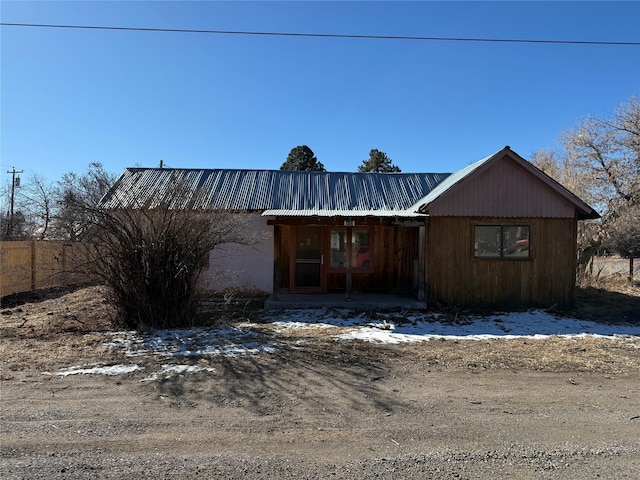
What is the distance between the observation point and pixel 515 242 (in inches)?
450

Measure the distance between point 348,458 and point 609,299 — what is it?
1321 cm

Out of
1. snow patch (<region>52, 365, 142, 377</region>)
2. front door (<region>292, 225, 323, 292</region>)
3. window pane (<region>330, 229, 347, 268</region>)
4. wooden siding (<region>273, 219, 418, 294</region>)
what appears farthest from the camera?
wooden siding (<region>273, 219, 418, 294</region>)

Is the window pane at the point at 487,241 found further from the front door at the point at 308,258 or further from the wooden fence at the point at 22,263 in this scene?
the wooden fence at the point at 22,263

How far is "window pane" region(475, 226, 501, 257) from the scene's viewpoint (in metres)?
11.4

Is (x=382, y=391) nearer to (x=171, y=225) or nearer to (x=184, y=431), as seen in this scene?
(x=184, y=431)

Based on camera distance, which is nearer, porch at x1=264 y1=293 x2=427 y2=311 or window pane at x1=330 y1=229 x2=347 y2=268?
→ porch at x1=264 y1=293 x2=427 y2=311

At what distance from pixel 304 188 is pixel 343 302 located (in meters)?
4.94

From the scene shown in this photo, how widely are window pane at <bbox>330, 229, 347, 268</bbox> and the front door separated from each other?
46 centimetres

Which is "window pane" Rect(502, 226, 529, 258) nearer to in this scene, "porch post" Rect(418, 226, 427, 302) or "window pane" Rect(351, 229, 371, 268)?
"porch post" Rect(418, 226, 427, 302)

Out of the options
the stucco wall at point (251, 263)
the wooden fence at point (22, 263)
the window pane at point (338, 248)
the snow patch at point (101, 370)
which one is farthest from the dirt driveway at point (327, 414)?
the wooden fence at point (22, 263)

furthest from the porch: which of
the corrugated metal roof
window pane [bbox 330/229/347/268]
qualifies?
the corrugated metal roof

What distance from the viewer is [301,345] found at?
7188 mm

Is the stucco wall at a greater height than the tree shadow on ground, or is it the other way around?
the stucco wall

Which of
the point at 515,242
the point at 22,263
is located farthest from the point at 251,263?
the point at 22,263
